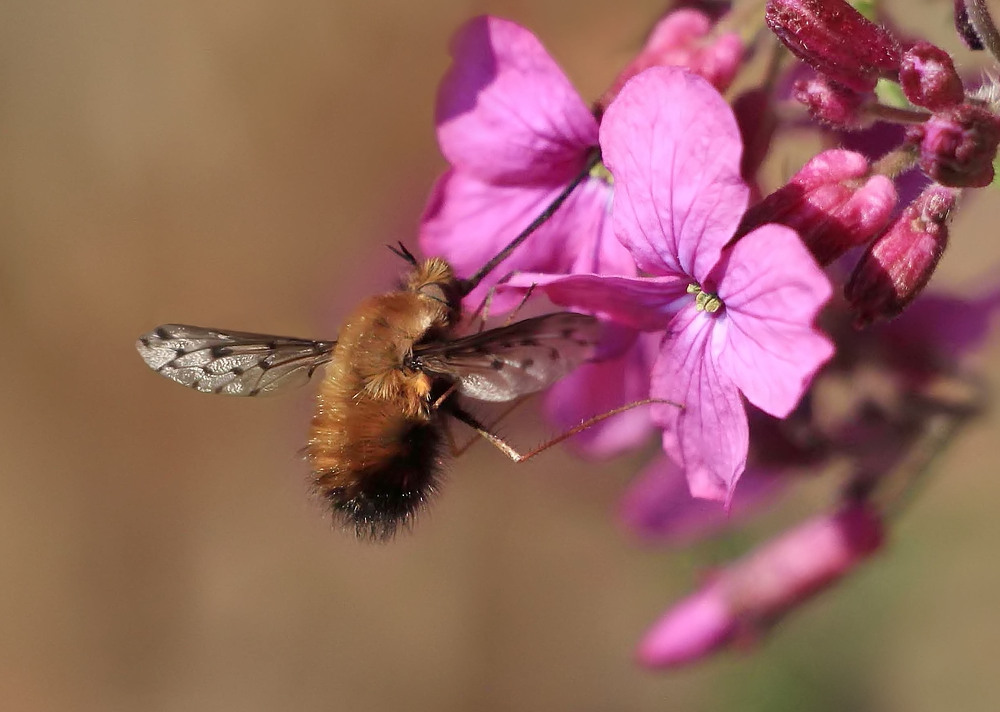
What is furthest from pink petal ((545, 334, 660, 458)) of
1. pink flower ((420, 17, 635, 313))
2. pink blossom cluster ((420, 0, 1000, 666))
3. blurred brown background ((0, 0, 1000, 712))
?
blurred brown background ((0, 0, 1000, 712))

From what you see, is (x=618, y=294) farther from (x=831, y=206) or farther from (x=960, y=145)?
(x=960, y=145)

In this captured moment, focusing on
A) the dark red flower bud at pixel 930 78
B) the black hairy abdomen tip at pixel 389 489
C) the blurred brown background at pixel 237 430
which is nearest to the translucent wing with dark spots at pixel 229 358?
the black hairy abdomen tip at pixel 389 489

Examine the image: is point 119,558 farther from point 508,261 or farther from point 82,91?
point 508,261

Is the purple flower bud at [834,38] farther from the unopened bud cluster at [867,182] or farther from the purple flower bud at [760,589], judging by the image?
the purple flower bud at [760,589]

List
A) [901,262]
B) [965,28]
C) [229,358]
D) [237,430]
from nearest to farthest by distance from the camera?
[901,262], [965,28], [229,358], [237,430]

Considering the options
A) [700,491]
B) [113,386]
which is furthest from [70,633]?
[700,491]

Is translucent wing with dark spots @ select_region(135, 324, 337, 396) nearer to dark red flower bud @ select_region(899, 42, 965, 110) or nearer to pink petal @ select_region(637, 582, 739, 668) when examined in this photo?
dark red flower bud @ select_region(899, 42, 965, 110)

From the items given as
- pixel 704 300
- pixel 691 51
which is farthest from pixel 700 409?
pixel 691 51
